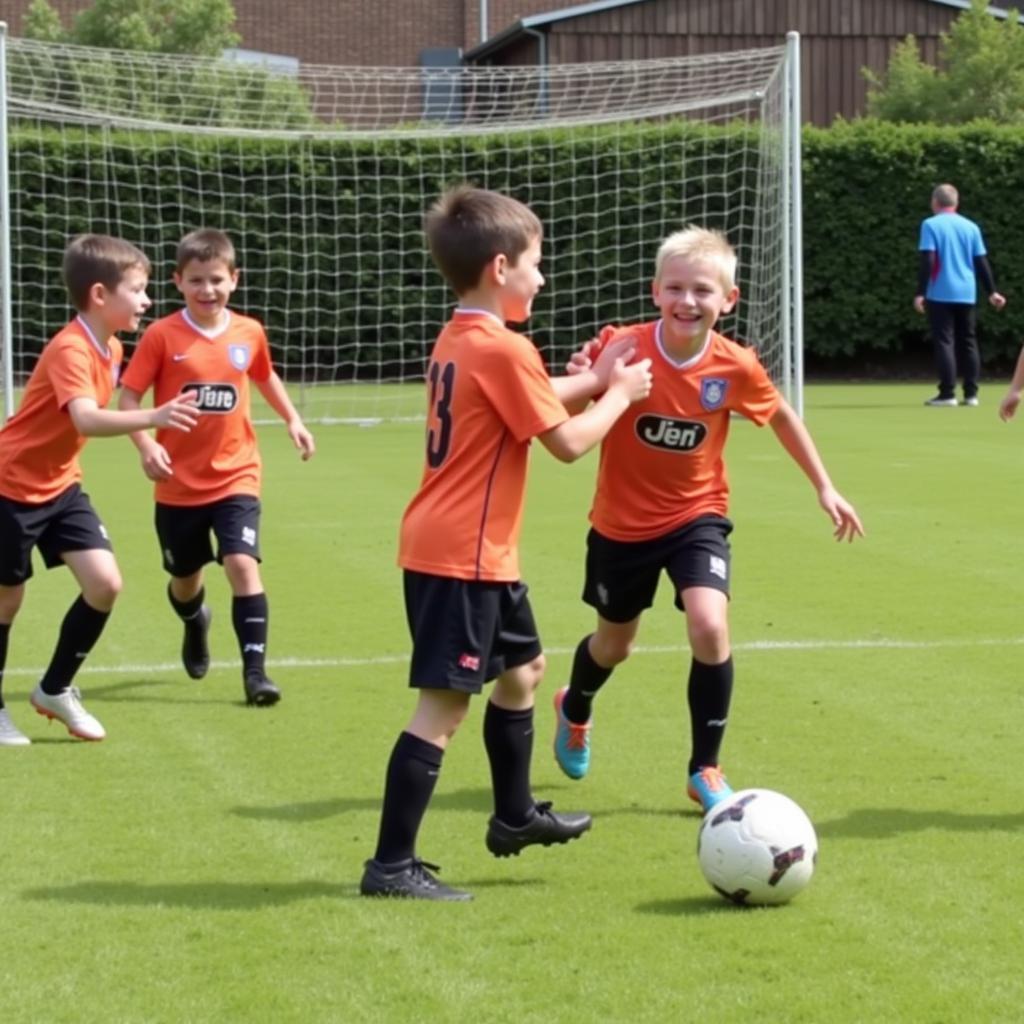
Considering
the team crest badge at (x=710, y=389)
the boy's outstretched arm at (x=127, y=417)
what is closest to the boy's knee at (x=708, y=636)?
the team crest badge at (x=710, y=389)

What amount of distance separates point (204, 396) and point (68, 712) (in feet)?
5.11

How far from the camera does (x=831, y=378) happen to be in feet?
88.5

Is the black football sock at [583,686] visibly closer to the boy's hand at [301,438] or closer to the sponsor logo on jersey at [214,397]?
the boy's hand at [301,438]

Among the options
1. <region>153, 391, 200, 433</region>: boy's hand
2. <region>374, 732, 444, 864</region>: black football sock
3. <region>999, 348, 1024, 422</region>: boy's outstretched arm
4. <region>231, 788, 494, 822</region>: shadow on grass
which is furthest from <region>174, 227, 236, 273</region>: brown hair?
<region>374, 732, 444, 864</region>: black football sock

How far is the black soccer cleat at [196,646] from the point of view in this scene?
774cm

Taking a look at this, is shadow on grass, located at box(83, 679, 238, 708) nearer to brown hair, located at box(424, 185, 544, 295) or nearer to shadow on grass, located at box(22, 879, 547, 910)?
shadow on grass, located at box(22, 879, 547, 910)

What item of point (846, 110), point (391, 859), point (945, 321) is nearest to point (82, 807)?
point (391, 859)

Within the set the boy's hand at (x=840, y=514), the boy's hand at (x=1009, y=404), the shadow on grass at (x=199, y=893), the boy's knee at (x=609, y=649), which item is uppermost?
the boy's hand at (x=1009, y=404)

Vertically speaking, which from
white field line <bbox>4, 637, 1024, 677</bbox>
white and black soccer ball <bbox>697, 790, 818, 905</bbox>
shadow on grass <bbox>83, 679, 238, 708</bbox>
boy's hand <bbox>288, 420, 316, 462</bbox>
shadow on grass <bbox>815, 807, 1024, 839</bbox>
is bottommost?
shadow on grass <bbox>83, 679, 238, 708</bbox>

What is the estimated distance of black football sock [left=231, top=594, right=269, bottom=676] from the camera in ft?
23.7

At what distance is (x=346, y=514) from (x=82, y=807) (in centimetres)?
678

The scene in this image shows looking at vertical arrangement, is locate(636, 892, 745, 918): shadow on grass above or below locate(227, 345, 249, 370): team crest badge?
below

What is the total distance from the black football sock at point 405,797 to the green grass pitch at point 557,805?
0.53 ft

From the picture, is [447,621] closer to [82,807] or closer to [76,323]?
[82,807]
